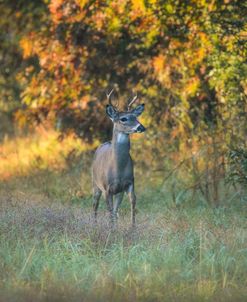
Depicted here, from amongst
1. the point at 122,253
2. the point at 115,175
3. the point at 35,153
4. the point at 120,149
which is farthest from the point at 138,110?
the point at 35,153

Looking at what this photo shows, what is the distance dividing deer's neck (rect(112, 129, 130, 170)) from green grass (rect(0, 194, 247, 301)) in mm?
940

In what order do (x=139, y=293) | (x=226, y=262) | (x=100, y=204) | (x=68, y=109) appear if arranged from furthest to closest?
(x=68, y=109) → (x=100, y=204) → (x=226, y=262) → (x=139, y=293)

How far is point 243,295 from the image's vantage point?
8070 mm

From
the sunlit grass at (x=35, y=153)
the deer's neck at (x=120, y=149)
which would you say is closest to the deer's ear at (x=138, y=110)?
the deer's neck at (x=120, y=149)

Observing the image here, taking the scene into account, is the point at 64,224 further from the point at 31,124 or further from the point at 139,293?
the point at 31,124

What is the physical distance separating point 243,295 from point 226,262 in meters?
0.67

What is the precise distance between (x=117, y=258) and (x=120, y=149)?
3334 mm

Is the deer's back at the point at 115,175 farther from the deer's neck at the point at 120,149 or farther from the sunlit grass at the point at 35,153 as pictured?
the sunlit grass at the point at 35,153

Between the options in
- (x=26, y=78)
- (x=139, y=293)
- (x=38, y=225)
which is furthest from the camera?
(x=26, y=78)

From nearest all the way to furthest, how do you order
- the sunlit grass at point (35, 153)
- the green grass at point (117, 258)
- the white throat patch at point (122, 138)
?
the green grass at point (117, 258), the white throat patch at point (122, 138), the sunlit grass at point (35, 153)

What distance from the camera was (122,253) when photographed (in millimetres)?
8922

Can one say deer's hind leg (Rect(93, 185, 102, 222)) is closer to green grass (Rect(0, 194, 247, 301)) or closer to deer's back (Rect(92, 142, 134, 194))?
deer's back (Rect(92, 142, 134, 194))

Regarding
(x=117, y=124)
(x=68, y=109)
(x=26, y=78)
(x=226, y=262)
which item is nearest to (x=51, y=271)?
(x=226, y=262)

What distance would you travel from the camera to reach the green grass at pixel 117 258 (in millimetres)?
8008
